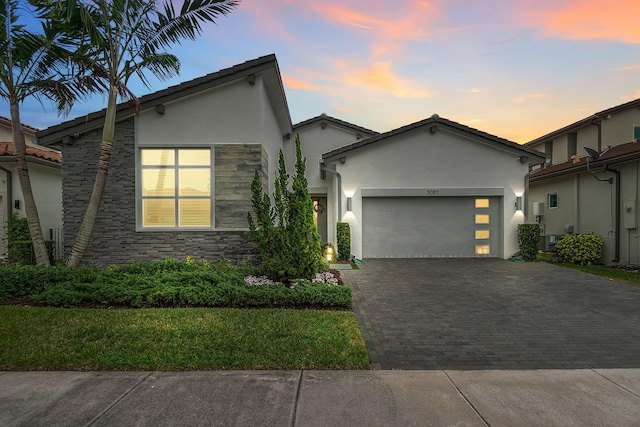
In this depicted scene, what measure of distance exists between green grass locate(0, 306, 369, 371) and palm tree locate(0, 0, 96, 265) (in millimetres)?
3154

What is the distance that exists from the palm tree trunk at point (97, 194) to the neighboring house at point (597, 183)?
1396 cm

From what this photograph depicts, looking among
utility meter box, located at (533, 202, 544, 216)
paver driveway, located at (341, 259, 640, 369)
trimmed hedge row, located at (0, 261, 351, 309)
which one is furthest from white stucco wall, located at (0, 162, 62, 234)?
utility meter box, located at (533, 202, 544, 216)

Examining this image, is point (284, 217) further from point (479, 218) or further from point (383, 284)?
point (479, 218)

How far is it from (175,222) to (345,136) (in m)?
10.5

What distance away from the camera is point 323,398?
3.00 metres

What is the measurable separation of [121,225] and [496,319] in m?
8.65

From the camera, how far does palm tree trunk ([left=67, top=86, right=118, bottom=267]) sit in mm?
7031

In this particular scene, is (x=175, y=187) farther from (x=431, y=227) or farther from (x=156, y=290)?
(x=431, y=227)

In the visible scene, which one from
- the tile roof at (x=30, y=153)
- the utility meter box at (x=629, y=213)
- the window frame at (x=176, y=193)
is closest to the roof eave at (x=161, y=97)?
the window frame at (x=176, y=193)

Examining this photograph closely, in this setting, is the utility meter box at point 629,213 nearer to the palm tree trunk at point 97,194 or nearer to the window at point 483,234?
the window at point 483,234

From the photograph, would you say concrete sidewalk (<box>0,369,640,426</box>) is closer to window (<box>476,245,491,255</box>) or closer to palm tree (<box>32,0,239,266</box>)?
palm tree (<box>32,0,239,266</box>)

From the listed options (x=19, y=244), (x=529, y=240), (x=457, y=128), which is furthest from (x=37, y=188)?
(x=529, y=240)

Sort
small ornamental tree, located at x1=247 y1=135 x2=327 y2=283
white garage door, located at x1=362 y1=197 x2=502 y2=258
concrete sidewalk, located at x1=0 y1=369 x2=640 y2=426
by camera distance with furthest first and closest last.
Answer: white garage door, located at x1=362 y1=197 x2=502 y2=258
small ornamental tree, located at x1=247 y1=135 x2=327 y2=283
concrete sidewalk, located at x1=0 y1=369 x2=640 y2=426

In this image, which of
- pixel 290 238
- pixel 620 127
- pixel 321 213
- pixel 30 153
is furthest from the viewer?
A: pixel 321 213
